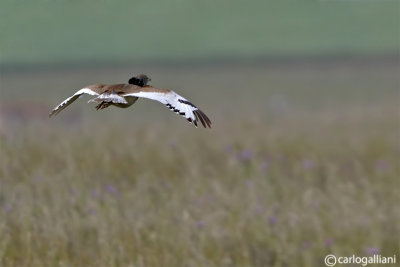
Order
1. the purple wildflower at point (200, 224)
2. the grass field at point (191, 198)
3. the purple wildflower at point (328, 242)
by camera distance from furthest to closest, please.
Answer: the purple wildflower at point (328, 242)
the purple wildflower at point (200, 224)
the grass field at point (191, 198)

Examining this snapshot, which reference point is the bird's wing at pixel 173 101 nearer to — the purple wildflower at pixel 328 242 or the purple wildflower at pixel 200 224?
the purple wildflower at pixel 200 224

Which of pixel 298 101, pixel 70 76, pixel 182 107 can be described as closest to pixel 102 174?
pixel 182 107

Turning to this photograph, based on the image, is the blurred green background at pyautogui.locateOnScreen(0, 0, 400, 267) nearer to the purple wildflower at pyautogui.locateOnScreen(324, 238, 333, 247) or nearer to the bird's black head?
the purple wildflower at pyautogui.locateOnScreen(324, 238, 333, 247)

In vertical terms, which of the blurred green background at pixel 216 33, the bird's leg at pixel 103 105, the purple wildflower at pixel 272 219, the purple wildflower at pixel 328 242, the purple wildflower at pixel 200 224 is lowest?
the purple wildflower at pixel 328 242

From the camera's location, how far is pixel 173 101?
A: 395 cm

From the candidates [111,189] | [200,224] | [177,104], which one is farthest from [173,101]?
[111,189]

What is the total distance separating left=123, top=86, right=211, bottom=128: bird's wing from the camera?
12.8ft

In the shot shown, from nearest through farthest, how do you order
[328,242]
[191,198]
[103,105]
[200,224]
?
[103,105]
[200,224]
[328,242]
[191,198]

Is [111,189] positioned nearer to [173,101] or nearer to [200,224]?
[200,224]

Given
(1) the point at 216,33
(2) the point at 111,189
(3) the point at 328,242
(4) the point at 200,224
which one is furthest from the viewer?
(1) the point at 216,33

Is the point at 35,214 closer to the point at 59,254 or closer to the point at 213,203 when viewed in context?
the point at 59,254

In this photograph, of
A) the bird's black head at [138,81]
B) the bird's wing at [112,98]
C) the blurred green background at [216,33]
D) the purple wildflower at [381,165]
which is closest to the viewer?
the bird's wing at [112,98]

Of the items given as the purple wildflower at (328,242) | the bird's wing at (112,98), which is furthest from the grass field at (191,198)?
the bird's wing at (112,98)

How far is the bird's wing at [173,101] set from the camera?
12.8 feet
